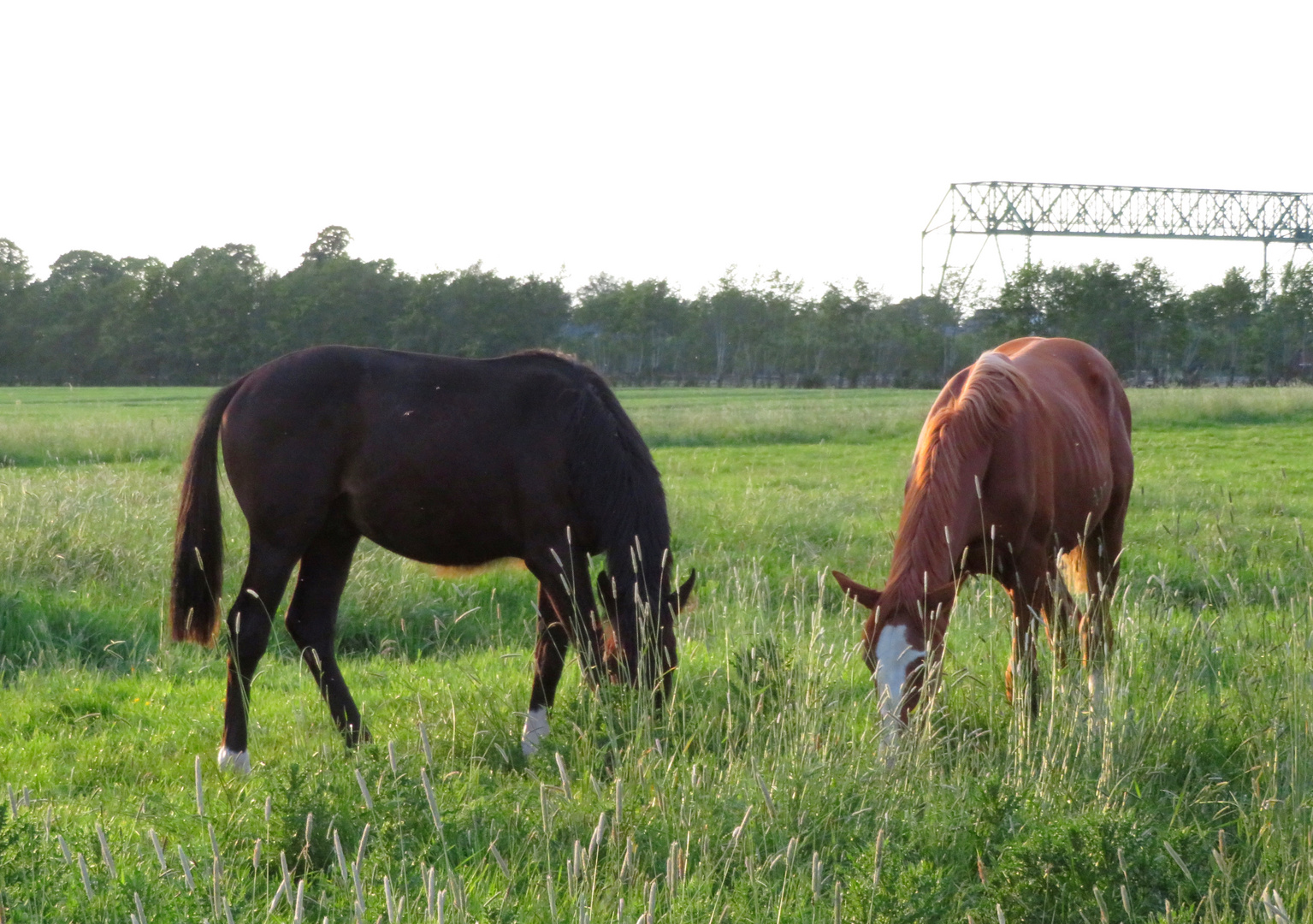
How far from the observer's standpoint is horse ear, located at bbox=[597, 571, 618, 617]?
4.40m

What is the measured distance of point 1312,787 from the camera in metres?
3.27

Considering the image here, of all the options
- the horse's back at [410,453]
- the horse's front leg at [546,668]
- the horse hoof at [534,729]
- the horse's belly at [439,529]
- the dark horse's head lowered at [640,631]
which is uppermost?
the horse's back at [410,453]

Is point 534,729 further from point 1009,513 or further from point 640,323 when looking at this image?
point 640,323

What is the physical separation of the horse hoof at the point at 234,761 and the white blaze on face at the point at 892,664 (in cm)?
243

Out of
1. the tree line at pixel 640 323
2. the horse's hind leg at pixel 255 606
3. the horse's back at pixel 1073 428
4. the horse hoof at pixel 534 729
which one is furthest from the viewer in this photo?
the tree line at pixel 640 323

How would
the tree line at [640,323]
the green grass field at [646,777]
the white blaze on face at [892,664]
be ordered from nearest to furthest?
the green grass field at [646,777]
the white blaze on face at [892,664]
the tree line at [640,323]

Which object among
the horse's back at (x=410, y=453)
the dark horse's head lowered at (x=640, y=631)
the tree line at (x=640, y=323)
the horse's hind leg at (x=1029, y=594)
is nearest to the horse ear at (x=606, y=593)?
the dark horse's head lowered at (x=640, y=631)

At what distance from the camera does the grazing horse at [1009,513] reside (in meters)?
3.78

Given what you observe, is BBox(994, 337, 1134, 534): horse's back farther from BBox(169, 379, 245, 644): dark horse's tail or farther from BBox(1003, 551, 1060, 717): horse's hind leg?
BBox(169, 379, 245, 644): dark horse's tail

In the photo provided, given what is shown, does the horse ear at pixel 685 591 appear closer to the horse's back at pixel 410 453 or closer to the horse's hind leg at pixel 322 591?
the horse's back at pixel 410 453

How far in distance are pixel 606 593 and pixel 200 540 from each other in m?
1.93

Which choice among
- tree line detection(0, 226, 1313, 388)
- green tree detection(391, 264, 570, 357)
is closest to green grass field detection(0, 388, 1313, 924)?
tree line detection(0, 226, 1313, 388)

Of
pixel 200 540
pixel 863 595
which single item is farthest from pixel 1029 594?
pixel 200 540

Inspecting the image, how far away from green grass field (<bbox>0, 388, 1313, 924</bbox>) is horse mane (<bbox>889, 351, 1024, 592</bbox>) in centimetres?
47
